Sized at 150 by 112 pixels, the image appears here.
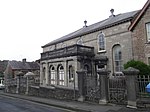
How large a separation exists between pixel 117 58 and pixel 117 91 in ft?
37.3

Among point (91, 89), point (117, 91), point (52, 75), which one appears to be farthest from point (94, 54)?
point (117, 91)

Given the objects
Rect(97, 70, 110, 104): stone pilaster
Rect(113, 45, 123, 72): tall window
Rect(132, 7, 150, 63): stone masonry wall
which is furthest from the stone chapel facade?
Rect(97, 70, 110, 104): stone pilaster

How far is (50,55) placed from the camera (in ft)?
98.5

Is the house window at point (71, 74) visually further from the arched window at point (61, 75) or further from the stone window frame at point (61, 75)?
the arched window at point (61, 75)

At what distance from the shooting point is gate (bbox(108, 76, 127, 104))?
13.3 meters

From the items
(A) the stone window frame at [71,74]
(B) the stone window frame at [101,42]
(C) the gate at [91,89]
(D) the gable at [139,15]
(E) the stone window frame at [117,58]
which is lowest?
(C) the gate at [91,89]

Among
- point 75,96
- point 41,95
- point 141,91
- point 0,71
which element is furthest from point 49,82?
point 0,71

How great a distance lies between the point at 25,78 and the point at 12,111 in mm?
13992

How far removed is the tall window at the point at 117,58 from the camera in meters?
24.1

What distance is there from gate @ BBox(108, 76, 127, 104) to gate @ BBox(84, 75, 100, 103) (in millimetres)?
1164

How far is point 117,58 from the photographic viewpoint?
24562 mm

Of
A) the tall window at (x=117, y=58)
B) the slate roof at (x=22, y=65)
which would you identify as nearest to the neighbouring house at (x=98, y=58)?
the tall window at (x=117, y=58)

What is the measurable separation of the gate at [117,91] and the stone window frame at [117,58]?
398 inches

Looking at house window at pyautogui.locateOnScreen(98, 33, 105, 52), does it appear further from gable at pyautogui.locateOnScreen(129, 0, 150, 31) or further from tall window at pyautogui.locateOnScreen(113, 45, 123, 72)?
gable at pyautogui.locateOnScreen(129, 0, 150, 31)
